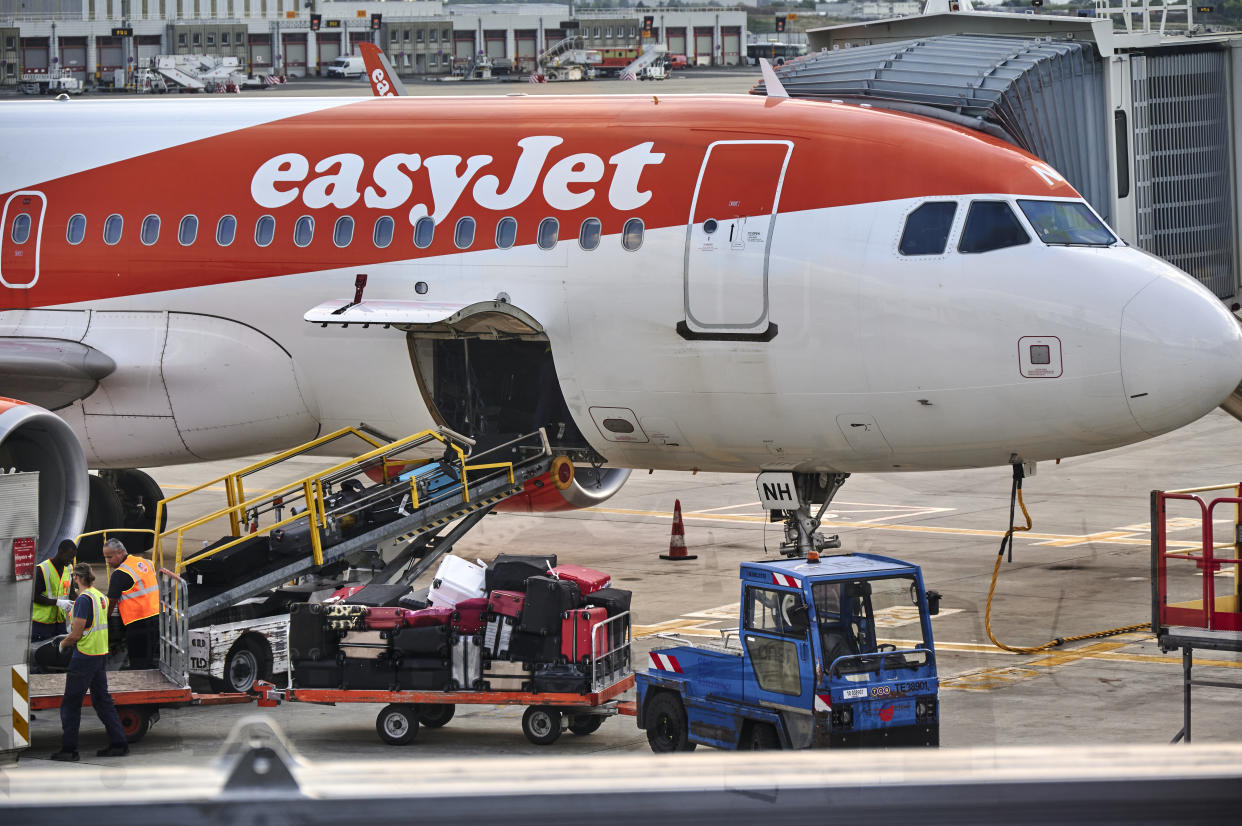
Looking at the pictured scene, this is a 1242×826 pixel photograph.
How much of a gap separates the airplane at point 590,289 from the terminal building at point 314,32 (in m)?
7.53

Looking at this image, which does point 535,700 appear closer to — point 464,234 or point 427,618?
point 427,618

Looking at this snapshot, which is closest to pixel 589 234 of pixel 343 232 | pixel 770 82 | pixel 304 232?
pixel 343 232

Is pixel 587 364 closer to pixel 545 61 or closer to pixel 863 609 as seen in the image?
pixel 863 609

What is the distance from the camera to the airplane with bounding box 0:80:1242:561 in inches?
543

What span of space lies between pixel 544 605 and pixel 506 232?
4006mm

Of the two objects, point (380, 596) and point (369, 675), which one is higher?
point (380, 596)

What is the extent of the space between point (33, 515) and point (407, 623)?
9.66 feet

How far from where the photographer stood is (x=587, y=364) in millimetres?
15133

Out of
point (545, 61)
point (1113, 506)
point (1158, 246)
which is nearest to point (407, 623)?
point (1158, 246)

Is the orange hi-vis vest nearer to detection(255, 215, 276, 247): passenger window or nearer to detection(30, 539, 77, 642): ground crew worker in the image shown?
detection(30, 539, 77, 642): ground crew worker

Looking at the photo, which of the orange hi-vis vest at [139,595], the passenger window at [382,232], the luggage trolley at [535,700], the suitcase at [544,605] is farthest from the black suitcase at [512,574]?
the passenger window at [382,232]

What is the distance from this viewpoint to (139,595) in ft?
45.8

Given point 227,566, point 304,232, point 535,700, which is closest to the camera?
point 535,700

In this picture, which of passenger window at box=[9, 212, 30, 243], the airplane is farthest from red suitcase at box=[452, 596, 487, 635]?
passenger window at box=[9, 212, 30, 243]
